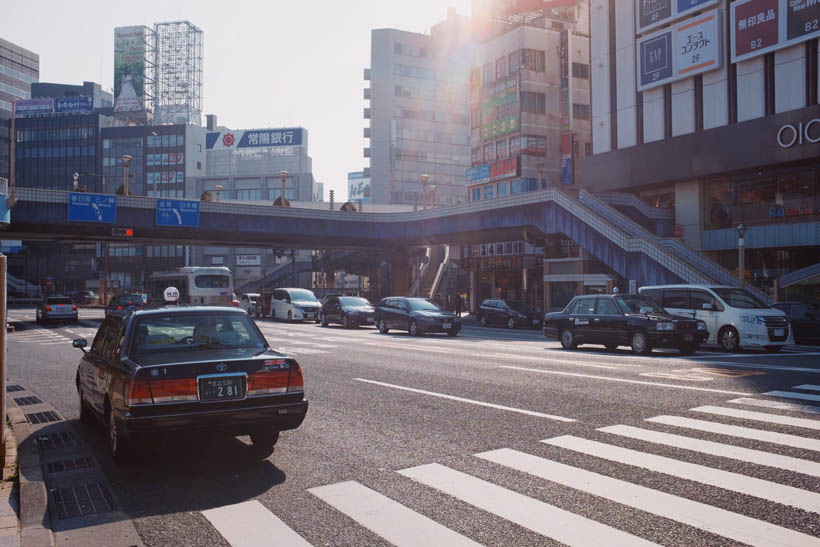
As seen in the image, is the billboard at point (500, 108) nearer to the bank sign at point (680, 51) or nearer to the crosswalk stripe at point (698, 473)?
the bank sign at point (680, 51)

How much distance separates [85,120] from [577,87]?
90381 mm

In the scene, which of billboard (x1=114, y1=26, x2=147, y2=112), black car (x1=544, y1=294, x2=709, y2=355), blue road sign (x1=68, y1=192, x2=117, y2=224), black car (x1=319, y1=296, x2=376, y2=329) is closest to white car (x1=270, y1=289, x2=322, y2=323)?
black car (x1=319, y1=296, x2=376, y2=329)

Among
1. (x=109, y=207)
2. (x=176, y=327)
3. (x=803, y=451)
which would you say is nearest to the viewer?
(x=803, y=451)

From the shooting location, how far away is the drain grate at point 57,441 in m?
7.62

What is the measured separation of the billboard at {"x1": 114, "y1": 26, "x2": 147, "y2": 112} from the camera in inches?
4621

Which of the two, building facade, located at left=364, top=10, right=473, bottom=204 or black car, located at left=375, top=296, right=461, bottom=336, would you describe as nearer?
black car, located at left=375, top=296, right=461, bottom=336

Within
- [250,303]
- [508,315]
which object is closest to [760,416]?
[508,315]

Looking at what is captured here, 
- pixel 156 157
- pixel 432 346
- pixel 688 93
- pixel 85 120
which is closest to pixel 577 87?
pixel 688 93

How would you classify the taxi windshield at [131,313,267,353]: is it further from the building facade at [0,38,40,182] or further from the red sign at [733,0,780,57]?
the building facade at [0,38,40,182]

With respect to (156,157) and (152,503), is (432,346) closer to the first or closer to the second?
(152,503)

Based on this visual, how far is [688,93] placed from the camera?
125 feet

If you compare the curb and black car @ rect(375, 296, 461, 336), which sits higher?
black car @ rect(375, 296, 461, 336)

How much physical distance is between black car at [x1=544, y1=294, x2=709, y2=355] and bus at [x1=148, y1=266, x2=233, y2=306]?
75.7ft

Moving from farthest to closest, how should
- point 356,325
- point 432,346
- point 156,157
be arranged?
point 156,157
point 356,325
point 432,346
